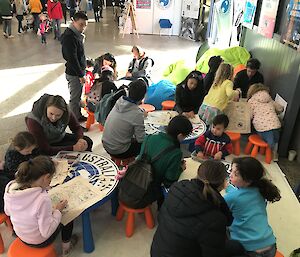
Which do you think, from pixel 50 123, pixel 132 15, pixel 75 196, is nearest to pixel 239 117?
pixel 50 123

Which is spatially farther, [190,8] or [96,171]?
[190,8]

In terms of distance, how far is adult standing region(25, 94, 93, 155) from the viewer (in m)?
2.68

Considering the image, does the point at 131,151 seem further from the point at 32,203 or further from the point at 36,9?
the point at 36,9

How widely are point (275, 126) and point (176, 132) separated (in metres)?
1.89

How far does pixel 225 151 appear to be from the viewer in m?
3.33

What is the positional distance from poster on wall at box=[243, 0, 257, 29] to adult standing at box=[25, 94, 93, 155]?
12.2ft

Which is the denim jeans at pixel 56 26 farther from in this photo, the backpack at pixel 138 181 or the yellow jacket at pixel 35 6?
the backpack at pixel 138 181

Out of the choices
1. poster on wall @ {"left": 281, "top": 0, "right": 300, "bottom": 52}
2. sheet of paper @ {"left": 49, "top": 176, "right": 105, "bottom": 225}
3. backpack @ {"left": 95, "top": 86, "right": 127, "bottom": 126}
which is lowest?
sheet of paper @ {"left": 49, "top": 176, "right": 105, "bottom": 225}

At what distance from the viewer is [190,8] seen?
10477 mm

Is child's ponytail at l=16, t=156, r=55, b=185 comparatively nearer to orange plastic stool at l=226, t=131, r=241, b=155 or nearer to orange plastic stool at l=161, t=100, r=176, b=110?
orange plastic stool at l=226, t=131, r=241, b=155

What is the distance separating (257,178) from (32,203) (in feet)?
4.72

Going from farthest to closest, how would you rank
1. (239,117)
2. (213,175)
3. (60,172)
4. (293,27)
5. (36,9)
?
(36,9), (239,117), (293,27), (60,172), (213,175)

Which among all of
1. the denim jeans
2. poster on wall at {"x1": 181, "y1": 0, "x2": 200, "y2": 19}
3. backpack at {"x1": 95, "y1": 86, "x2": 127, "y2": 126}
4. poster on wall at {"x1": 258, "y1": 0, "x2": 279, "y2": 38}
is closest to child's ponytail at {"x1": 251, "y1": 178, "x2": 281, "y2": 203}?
backpack at {"x1": 95, "y1": 86, "x2": 127, "y2": 126}

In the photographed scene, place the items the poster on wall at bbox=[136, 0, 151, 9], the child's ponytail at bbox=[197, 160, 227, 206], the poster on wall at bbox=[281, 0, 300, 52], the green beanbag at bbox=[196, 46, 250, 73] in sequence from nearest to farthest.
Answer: the child's ponytail at bbox=[197, 160, 227, 206] → the poster on wall at bbox=[281, 0, 300, 52] → the green beanbag at bbox=[196, 46, 250, 73] → the poster on wall at bbox=[136, 0, 151, 9]
